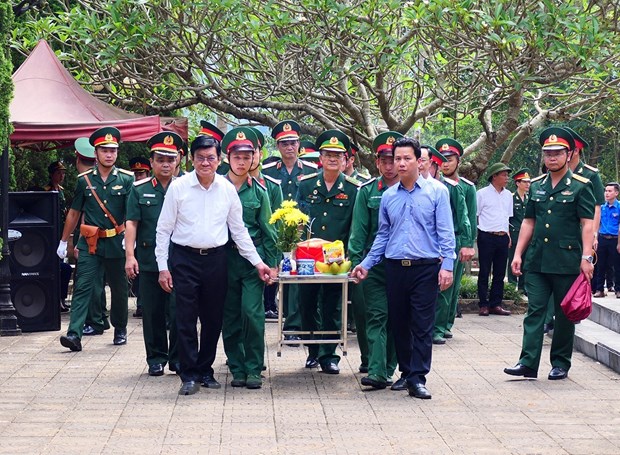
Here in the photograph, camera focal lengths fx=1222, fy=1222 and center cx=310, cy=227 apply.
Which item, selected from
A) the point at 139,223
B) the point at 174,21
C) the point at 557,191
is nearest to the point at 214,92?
the point at 174,21

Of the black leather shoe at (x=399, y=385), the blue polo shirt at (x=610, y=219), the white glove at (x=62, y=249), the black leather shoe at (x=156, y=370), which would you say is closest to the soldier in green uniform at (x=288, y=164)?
the white glove at (x=62, y=249)

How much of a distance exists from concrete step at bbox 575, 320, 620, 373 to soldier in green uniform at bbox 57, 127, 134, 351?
15.5 ft

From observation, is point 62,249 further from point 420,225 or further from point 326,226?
point 420,225

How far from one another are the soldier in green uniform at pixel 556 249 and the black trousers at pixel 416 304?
127 cm

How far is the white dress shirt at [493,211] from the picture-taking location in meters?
16.6

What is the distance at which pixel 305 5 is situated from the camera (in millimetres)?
15258

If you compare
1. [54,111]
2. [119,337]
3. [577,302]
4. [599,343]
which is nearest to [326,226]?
[577,302]

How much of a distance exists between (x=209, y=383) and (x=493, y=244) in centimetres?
744

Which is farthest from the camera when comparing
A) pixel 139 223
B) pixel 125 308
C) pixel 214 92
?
pixel 214 92

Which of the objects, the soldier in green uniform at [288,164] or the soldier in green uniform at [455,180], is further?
the soldier in green uniform at [288,164]

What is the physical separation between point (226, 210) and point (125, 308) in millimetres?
3361

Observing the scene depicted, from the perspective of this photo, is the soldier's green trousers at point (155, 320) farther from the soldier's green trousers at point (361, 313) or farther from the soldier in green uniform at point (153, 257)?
the soldier's green trousers at point (361, 313)

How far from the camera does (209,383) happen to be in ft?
32.9

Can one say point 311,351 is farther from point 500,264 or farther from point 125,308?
point 500,264
